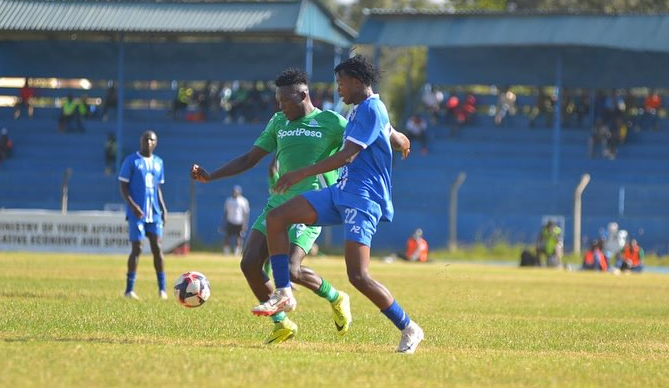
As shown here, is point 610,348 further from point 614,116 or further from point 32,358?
point 614,116

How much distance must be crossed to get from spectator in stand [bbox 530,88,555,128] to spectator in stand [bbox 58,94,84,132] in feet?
52.5

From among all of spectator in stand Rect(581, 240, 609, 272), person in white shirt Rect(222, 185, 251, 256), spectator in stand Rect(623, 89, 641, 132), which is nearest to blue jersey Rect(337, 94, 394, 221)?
spectator in stand Rect(581, 240, 609, 272)

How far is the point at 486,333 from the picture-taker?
14047mm

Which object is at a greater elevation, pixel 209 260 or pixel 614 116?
pixel 614 116

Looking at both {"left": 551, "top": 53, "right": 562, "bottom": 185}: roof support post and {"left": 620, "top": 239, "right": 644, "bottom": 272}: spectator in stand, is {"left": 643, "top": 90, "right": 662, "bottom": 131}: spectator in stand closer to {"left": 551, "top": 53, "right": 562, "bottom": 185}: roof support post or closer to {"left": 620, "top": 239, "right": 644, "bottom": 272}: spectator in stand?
{"left": 551, "top": 53, "right": 562, "bottom": 185}: roof support post

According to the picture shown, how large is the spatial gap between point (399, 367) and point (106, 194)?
30443 mm

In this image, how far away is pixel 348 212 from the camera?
1096 centimetres

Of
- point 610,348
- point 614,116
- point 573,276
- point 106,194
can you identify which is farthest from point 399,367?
point 614,116

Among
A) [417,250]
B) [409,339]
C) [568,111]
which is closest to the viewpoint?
[409,339]

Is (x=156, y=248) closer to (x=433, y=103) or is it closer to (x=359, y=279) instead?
(x=359, y=279)

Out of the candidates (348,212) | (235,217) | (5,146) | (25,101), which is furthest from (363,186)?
(25,101)

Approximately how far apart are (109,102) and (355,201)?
129 ft

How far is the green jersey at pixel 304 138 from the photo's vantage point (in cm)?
1225

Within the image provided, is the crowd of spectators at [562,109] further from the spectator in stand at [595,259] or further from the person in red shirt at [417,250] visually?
the spectator in stand at [595,259]
